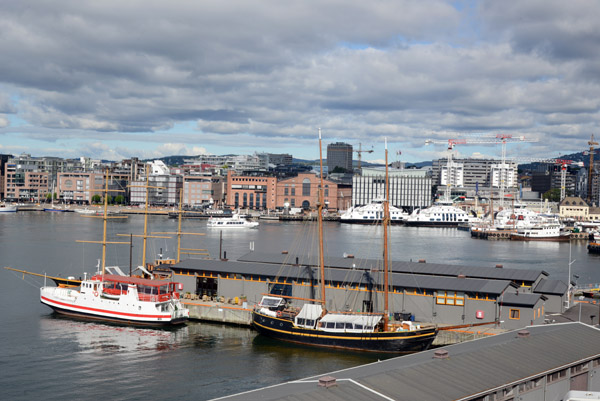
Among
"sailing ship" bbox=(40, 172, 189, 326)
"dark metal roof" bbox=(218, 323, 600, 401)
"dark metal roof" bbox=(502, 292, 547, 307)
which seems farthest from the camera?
"sailing ship" bbox=(40, 172, 189, 326)

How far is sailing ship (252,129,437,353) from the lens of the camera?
23656mm

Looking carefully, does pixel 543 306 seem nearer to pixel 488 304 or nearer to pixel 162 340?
pixel 488 304

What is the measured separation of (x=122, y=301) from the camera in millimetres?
28953

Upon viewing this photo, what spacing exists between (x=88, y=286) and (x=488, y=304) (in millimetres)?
17751

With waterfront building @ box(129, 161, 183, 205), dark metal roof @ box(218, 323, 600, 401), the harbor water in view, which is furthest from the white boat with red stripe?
waterfront building @ box(129, 161, 183, 205)

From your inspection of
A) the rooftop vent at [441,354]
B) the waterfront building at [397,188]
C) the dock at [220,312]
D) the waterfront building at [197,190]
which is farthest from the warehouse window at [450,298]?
the waterfront building at [397,188]

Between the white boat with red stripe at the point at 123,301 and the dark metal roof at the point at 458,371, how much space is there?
1454cm

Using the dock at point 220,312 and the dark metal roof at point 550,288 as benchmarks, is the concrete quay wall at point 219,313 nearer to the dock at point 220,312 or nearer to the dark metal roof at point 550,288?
the dock at point 220,312

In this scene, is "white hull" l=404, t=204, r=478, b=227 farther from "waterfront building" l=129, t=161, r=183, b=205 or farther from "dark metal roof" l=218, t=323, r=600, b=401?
"dark metal roof" l=218, t=323, r=600, b=401

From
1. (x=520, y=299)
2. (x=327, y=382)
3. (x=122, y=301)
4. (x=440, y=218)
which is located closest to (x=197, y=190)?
(x=440, y=218)

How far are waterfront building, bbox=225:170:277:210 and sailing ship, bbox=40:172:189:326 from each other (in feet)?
324

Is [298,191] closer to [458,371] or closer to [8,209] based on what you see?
A: [8,209]

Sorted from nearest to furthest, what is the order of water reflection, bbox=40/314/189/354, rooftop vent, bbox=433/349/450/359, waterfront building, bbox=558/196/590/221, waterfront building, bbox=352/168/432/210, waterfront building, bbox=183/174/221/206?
rooftop vent, bbox=433/349/450/359, water reflection, bbox=40/314/189/354, waterfront building, bbox=558/196/590/221, waterfront building, bbox=183/174/221/206, waterfront building, bbox=352/168/432/210

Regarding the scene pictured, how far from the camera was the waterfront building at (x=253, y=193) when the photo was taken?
130 m
